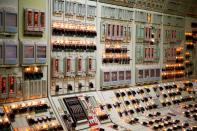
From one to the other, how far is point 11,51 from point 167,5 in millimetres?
4406

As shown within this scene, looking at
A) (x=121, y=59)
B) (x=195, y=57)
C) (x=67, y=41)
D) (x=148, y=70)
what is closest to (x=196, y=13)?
(x=195, y=57)

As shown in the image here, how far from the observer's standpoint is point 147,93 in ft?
22.7

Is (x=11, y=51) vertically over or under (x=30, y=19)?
under

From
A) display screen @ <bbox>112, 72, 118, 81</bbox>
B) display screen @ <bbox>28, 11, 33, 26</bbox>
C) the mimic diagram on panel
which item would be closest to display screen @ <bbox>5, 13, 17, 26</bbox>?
display screen @ <bbox>28, 11, 33, 26</bbox>

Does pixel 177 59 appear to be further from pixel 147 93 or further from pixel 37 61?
pixel 37 61

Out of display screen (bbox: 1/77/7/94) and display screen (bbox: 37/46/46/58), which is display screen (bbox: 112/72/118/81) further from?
display screen (bbox: 1/77/7/94)

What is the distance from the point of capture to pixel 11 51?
14.3 feet

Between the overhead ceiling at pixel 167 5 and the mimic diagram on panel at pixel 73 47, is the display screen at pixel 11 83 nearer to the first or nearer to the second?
the mimic diagram on panel at pixel 73 47

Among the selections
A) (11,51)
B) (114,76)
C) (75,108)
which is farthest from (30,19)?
(114,76)

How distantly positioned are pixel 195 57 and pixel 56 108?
17.0ft

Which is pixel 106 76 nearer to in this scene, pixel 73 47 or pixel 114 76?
pixel 114 76

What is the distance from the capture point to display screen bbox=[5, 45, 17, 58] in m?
4.30

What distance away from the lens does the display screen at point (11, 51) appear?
4301mm

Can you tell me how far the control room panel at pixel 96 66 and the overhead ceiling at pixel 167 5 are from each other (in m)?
0.03
